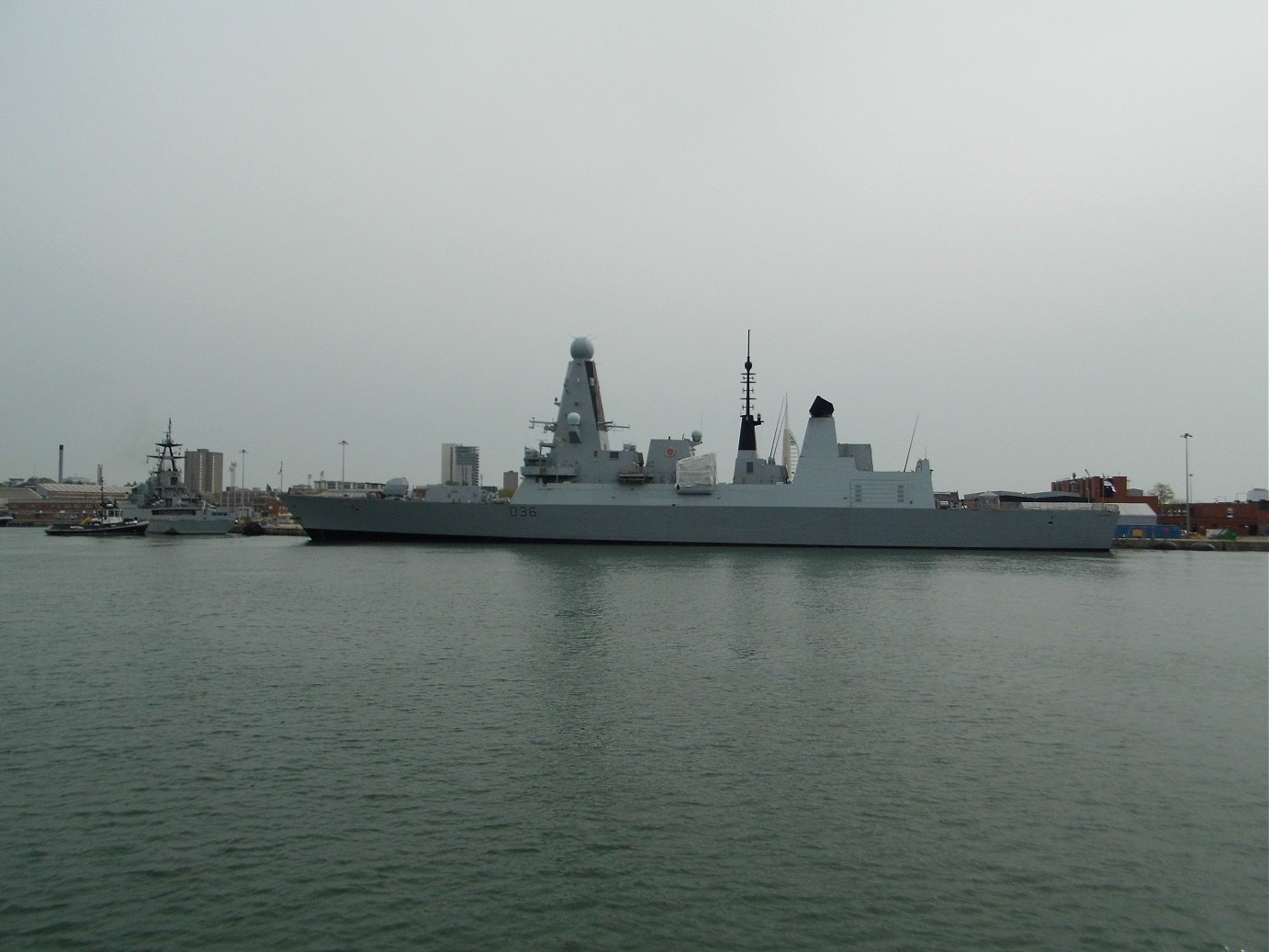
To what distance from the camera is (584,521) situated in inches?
1240

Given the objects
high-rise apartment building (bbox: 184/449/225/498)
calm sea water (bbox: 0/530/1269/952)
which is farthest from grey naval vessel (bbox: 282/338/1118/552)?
high-rise apartment building (bbox: 184/449/225/498)

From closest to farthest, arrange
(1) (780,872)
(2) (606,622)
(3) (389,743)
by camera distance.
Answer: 1. (1) (780,872)
2. (3) (389,743)
3. (2) (606,622)

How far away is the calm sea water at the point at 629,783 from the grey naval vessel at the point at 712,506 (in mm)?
15877

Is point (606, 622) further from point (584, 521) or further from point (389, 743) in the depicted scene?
point (584, 521)

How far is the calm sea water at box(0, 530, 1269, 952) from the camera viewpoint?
4719 millimetres

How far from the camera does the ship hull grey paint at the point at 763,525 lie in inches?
1205

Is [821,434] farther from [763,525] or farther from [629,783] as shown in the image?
[629,783]

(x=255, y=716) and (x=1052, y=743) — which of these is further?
(x=255, y=716)

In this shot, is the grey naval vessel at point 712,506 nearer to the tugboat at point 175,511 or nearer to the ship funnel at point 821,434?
the ship funnel at point 821,434

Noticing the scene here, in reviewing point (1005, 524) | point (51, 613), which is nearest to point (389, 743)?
point (51, 613)

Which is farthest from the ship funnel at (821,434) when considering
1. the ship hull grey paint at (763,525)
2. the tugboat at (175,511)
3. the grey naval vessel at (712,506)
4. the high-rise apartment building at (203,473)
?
the high-rise apartment building at (203,473)

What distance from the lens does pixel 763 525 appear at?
30.8 m

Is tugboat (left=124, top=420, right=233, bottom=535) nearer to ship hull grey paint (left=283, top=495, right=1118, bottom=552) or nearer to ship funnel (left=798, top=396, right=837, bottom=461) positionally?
ship hull grey paint (left=283, top=495, right=1118, bottom=552)

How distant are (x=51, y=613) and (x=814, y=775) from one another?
15.5m
